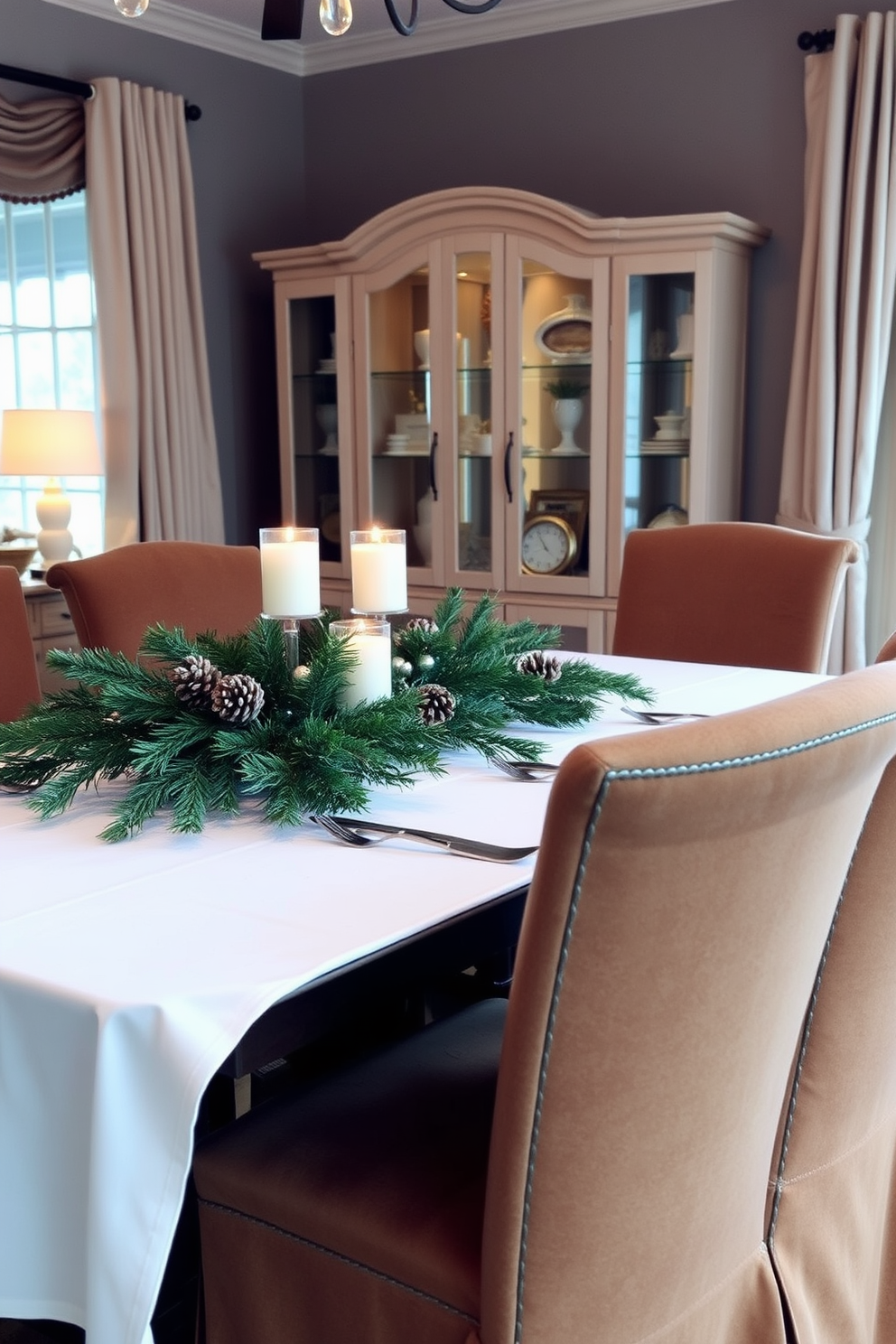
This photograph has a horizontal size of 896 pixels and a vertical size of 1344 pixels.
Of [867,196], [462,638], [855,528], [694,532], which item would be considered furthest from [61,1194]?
[867,196]

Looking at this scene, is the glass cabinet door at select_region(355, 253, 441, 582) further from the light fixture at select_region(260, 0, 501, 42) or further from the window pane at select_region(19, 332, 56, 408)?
the light fixture at select_region(260, 0, 501, 42)

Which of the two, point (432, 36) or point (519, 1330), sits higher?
point (432, 36)

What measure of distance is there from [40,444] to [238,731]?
2.44m

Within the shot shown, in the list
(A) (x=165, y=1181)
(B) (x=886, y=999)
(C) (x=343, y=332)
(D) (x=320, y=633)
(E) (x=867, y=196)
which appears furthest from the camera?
(C) (x=343, y=332)

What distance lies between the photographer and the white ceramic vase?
12.1 feet

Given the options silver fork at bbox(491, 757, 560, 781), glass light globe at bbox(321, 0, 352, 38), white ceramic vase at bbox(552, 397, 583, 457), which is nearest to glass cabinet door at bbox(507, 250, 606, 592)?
white ceramic vase at bbox(552, 397, 583, 457)

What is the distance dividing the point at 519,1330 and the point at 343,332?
136 inches

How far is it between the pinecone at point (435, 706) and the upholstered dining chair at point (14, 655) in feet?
2.61

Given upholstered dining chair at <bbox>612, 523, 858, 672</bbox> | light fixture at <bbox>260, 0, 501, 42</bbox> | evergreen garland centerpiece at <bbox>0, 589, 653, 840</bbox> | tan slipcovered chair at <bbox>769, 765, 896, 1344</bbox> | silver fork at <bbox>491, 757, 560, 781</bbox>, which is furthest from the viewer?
upholstered dining chair at <bbox>612, 523, 858, 672</bbox>

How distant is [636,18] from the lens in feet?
12.7

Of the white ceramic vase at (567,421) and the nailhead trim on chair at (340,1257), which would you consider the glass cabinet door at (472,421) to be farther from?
the nailhead trim on chair at (340,1257)

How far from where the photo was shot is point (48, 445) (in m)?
3.57

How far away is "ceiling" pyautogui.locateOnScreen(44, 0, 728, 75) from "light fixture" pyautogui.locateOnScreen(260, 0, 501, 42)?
6.99 ft

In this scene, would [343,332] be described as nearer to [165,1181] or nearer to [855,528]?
[855,528]
